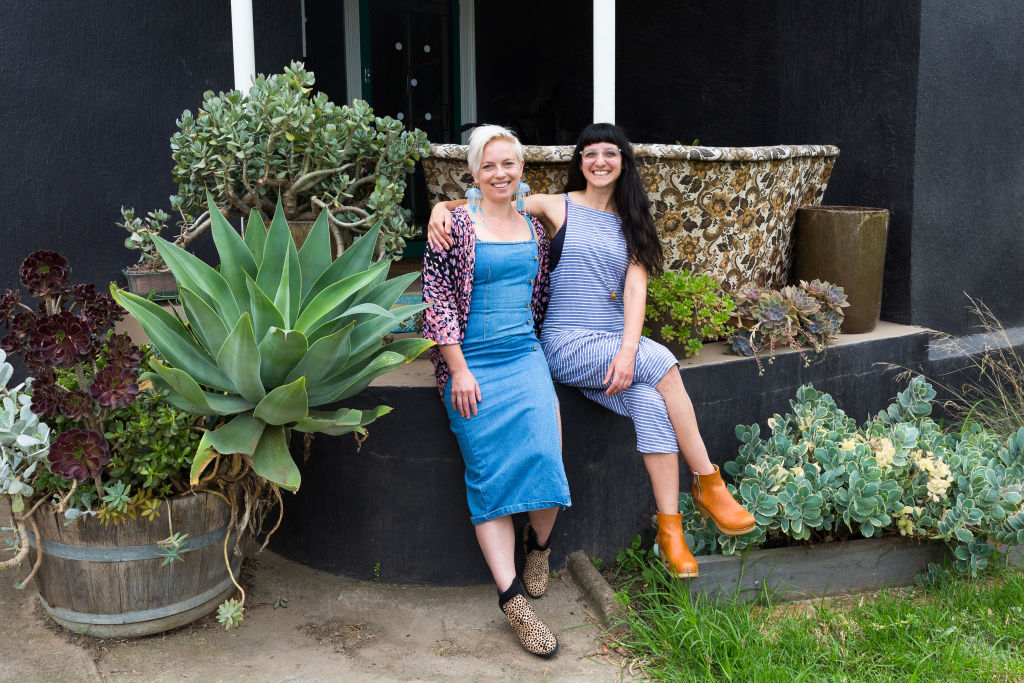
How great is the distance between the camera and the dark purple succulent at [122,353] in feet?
8.00

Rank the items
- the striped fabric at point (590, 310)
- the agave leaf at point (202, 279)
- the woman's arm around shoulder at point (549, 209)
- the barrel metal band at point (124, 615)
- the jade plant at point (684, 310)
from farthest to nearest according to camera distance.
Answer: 1. the jade plant at point (684, 310)
2. the woman's arm around shoulder at point (549, 209)
3. the striped fabric at point (590, 310)
4. the barrel metal band at point (124, 615)
5. the agave leaf at point (202, 279)

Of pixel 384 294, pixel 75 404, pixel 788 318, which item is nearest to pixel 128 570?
pixel 75 404

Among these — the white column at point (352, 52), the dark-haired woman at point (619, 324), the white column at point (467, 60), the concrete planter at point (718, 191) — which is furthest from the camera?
the white column at point (467, 60)

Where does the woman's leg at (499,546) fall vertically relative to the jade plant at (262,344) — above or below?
below

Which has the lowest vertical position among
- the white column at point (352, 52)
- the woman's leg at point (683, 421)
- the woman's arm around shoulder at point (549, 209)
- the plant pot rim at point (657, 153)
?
the woman's leg at point (683, 421)

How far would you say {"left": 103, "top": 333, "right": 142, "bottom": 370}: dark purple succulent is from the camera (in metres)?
2.44

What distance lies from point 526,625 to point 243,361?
45.8 inches

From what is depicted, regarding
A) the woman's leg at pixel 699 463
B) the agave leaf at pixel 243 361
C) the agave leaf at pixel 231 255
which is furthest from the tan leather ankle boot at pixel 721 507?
the agave leaf at pixel 231 255

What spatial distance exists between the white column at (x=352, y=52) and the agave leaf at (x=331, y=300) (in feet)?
14.0

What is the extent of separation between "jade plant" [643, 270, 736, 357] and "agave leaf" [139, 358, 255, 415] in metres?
1.59

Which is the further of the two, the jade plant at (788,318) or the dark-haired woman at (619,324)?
the jade plant at (788,318)

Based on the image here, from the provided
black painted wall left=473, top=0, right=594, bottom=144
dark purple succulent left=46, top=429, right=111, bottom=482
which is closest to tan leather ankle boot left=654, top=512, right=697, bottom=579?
dark purple succulent left=46, top=429, right=111, bottom=482

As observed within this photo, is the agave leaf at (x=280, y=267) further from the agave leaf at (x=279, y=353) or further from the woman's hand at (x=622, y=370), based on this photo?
the woman's hand at (x=622, y=370)

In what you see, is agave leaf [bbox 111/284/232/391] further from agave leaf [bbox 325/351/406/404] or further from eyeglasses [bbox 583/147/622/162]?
eyeglasses [bbox 583/147/622/162]
